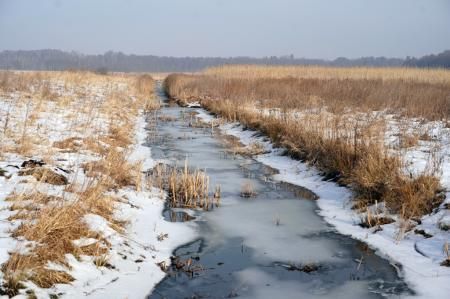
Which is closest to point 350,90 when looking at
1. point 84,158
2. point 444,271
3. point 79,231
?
point 84,158

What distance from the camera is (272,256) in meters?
4.89

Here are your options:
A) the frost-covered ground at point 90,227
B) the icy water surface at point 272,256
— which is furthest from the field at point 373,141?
the frost-covered ground at point 90,227

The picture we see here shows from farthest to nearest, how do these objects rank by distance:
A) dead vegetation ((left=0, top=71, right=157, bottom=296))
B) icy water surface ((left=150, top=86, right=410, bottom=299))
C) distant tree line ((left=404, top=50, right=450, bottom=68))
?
distant tree line ((left=404, top=50, right=450, bottom=68)), icy water surface ((left=150, top=86, right=410, bottom=299)), dead vegetation ((left=0, top=71, right=157, bottom=296))

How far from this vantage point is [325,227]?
19.2 feet

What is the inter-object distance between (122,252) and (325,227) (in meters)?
2.83

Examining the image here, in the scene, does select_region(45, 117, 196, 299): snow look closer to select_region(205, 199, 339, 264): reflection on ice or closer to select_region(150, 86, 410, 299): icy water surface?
select_region(150, 86, 410, 299): icy water surface

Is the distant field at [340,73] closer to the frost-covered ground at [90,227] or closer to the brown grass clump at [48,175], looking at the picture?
the frost-covered ground at [90,227]

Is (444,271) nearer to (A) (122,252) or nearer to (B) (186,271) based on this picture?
(B) (186,271)

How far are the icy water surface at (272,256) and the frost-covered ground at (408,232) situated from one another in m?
0.17

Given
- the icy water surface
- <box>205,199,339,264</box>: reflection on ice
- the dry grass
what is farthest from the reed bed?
the dry grass

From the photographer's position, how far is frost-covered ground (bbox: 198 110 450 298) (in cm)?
422

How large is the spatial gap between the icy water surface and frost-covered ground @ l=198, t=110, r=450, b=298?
0.56ft

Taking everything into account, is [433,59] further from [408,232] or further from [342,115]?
[408,232]

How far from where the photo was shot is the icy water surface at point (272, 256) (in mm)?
4078
